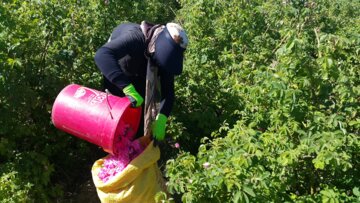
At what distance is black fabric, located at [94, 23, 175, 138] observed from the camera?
2.72m

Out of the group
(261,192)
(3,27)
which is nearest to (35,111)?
(3,27)

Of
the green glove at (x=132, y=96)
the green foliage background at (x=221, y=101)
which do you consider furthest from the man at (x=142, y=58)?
the green foliage background at (x=221, y=101)

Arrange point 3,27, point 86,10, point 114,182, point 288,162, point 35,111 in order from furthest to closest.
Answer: point 86,10 → point 35,111 → point 3,27 → point 114,182 → point 288,162

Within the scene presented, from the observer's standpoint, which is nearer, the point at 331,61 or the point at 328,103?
the point at 331,61

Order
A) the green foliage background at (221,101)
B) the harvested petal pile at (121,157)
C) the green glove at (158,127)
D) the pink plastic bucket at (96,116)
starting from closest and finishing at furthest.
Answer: the green foliage background at (221,101) < the pink plastic bucket at (96,116) < the harvested petal pile at (121,157) < the green glove at (158,127)

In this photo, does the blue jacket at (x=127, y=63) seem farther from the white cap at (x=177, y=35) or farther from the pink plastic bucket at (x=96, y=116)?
the white cap at (x=177, y=35)

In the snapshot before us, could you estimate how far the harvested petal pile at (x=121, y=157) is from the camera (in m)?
2.77

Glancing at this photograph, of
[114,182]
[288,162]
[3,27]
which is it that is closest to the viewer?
[288,162]

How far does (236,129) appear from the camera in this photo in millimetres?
2523

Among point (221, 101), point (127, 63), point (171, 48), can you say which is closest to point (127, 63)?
point (127, 63)

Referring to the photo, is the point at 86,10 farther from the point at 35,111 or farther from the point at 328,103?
the point at 328,103

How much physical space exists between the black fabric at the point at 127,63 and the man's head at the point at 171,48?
22 cm

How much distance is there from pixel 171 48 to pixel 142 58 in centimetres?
40

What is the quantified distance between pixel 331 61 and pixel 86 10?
8.64 ft
